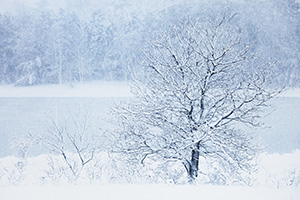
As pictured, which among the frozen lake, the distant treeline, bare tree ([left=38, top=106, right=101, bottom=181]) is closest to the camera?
bare tree ([left=38, top=106, right=101, bottom=181])

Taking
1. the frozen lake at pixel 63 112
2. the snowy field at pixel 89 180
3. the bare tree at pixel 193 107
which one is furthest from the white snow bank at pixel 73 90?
the bare tree at pixel 193 107

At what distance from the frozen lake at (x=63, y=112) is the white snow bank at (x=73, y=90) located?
0.68 ft

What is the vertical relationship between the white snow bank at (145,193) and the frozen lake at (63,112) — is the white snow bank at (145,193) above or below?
below

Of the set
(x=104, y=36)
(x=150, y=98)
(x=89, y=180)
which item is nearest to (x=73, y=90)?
(x=104, y=36)

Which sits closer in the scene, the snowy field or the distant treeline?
the snowy field

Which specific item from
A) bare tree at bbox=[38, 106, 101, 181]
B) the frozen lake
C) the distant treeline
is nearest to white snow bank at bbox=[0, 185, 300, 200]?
bare tree at bbox=[38, 106, 101, 181]

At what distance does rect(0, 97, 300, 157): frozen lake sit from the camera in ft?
28.4

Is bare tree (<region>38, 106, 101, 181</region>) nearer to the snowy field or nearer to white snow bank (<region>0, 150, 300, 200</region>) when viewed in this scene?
the snowy field

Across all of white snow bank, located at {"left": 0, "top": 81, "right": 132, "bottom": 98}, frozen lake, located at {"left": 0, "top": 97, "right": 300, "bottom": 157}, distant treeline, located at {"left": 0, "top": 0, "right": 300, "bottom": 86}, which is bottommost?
frozen lake, located at {"left": 0, "top": 97, "right": 300, "bottom": 157}

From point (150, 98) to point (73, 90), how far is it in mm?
6339

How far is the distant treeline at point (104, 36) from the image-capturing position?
25.1 feet

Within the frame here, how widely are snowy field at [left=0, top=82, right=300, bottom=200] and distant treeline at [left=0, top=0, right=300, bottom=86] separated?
1.86 ft

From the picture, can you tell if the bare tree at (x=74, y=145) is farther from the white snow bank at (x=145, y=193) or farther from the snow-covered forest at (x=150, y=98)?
the white snow bank at (x=145, y=193)

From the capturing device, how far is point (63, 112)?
944cm
